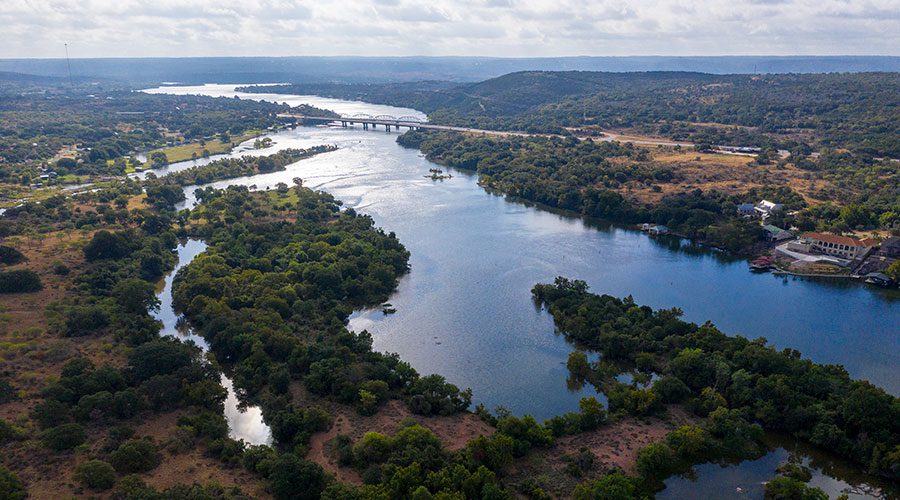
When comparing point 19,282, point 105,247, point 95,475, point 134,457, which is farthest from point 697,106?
point 95,475

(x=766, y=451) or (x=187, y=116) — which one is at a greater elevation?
(x=187, y=116)

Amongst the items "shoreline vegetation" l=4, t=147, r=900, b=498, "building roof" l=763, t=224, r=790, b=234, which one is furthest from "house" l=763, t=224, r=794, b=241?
"shoreline vegetation" l=4, t=147, r=900, b=498

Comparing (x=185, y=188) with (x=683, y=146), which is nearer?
Result: (x=185, y=188)

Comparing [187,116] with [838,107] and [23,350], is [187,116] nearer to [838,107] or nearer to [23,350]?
[23,350]

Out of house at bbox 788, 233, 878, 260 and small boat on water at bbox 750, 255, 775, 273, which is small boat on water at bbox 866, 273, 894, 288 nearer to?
house at bbox 788, 233, 878, 260

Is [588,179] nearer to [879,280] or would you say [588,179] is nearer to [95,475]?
[879,280]

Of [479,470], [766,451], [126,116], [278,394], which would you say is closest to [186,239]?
[278,394]

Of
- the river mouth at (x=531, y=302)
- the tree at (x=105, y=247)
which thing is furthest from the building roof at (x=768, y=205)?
the tree at (x=105, y=247)
